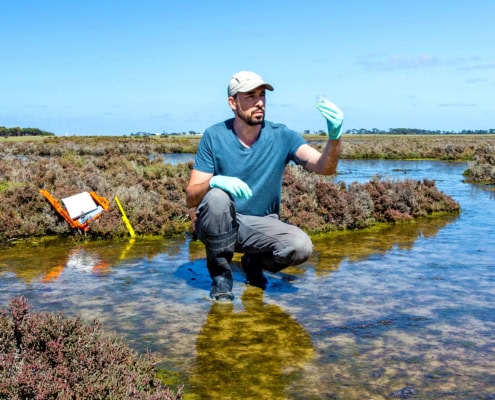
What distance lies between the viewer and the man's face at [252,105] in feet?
17.7

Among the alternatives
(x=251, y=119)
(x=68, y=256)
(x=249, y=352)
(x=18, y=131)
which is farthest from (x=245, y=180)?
(x=18, y=131)

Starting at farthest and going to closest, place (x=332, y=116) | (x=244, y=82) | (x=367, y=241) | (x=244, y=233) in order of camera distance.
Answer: (x=367, y=241) → (x=244, y=233) → (x=244, y=82) → (x=332, y=116)

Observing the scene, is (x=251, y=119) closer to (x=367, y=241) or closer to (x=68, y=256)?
(x=68, y=256)

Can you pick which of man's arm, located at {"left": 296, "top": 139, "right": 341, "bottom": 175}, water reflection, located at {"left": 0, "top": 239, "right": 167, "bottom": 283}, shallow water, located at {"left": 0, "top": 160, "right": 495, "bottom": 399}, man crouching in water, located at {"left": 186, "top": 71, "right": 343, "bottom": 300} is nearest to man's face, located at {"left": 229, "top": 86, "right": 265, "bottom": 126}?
man crouching in water, located at {"left": 186, "top": 71, "right": 343, "bottom": 300}

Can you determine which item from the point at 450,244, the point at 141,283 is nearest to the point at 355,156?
the point at 450,244

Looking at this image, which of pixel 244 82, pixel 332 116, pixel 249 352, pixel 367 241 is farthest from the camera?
pixel 367 241

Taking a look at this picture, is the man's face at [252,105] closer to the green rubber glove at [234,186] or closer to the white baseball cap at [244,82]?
the white baseball cap at [244,82]

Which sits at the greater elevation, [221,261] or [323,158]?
[323,158]

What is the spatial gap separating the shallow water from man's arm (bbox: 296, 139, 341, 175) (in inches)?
52.5

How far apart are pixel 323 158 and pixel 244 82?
105cm

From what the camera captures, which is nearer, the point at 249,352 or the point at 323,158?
the point at 249,352

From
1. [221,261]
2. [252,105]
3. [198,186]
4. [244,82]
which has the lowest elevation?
[221,261]

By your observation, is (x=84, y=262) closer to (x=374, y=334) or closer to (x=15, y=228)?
(x=15, y=228)

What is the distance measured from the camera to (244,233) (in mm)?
5680
